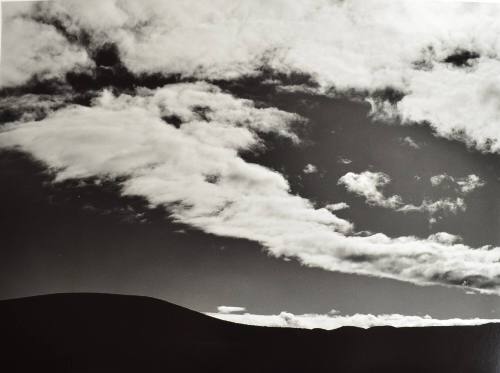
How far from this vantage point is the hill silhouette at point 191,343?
2.61m

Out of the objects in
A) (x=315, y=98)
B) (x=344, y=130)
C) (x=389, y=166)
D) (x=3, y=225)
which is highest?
(x=315, y=98)

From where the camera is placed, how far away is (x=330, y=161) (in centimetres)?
282

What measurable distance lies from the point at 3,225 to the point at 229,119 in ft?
4.72

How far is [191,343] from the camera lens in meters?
2.63

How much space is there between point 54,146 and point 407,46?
7.06 ft

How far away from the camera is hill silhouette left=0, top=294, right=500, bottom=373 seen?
2609 mm

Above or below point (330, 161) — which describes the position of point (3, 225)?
below

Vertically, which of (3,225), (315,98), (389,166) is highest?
(315,98)

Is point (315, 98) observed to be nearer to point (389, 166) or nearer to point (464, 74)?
point (389, 166)

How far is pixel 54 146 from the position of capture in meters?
2.82

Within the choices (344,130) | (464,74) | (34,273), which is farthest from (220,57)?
(34,273)

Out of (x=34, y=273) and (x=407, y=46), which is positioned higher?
(x=407, y=46)

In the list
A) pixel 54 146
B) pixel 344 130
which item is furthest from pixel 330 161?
pixel 54 146

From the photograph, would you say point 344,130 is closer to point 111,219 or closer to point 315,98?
point 315,98
